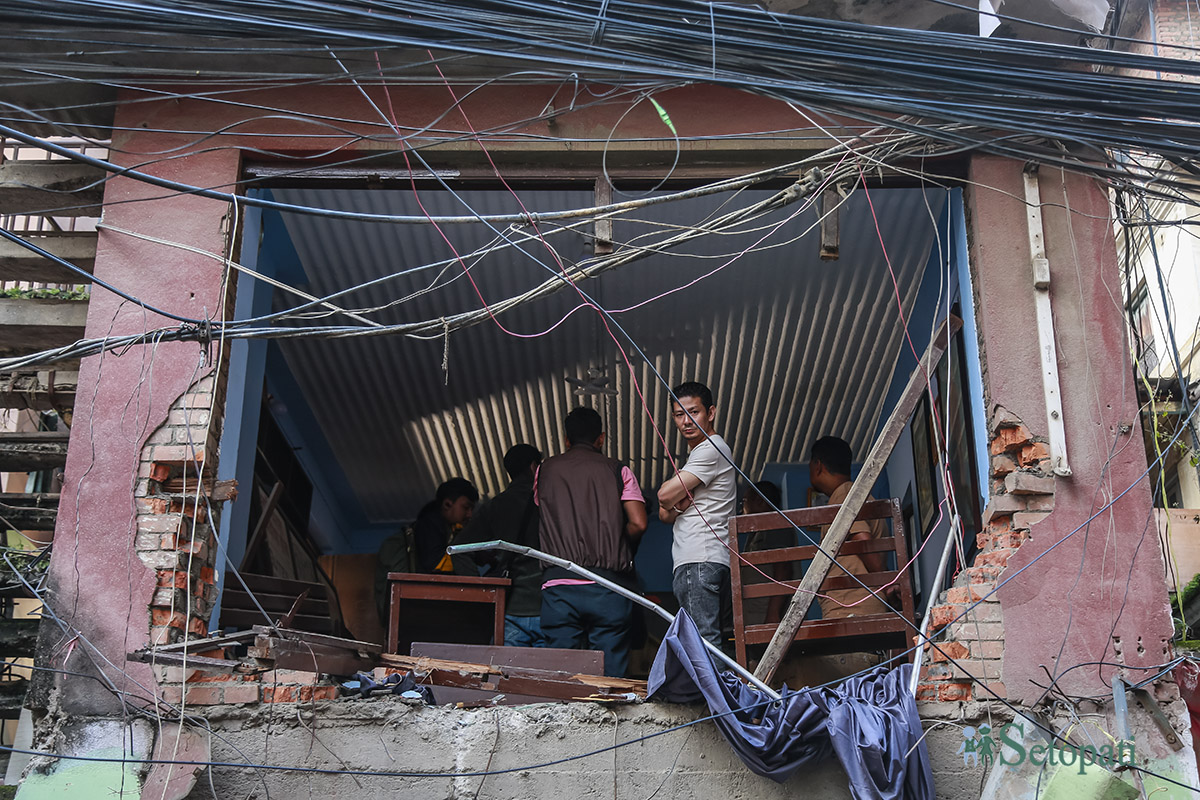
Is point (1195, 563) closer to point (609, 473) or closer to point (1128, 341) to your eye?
point (1128, 341)

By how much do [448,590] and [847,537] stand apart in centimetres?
214

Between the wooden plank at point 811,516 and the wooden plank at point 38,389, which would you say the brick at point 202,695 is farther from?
the wooden plank at point 811,516

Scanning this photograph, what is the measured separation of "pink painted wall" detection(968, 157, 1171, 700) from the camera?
4.63m

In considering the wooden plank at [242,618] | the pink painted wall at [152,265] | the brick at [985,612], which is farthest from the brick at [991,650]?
the wooden plank at [242,618]

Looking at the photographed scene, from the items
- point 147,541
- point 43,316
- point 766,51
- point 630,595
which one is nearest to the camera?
point 630,595

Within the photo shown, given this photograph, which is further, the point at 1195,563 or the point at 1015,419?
the point at 1195,563

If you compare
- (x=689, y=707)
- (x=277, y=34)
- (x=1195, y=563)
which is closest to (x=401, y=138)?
(x=277, y=34)

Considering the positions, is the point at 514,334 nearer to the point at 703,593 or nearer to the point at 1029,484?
the point at 703,593

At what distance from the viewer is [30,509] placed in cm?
568

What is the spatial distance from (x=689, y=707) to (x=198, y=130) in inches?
153

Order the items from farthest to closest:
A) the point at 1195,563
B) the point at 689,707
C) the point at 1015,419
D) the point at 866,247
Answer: the point at 1195,563 → the point at 866,247 → the point at 1015,419 → the point at 689,707

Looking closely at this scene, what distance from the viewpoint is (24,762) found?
Result: 15.2ft

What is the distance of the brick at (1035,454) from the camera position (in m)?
4.90

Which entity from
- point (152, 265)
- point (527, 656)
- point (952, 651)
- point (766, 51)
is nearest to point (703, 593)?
point (527, 656)
